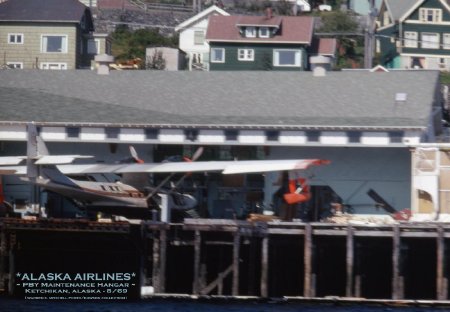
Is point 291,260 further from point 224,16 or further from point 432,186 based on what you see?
point 224,16

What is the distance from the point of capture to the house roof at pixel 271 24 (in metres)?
70.5

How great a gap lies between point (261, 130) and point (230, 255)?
6124 millimetres

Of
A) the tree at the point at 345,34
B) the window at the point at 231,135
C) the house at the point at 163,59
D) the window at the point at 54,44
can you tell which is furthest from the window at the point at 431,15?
the window at the point at 231,135

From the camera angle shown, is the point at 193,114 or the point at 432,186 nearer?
the point at 432,186

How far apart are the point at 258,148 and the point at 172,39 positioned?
4275 cm

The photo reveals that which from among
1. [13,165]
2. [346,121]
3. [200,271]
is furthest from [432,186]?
[13,165]

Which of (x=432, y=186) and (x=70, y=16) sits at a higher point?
(x=70, y=16)

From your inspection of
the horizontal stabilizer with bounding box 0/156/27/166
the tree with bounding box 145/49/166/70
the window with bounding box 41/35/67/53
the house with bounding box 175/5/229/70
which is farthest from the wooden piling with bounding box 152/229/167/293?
the house with bounding box 175/5/229/70

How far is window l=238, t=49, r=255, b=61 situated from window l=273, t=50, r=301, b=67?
1.33m

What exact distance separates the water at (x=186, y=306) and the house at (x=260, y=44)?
123ft

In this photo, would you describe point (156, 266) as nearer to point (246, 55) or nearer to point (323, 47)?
point (246, 55)

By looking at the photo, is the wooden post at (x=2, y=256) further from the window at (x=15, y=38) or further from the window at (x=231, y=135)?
the window at (x=15, y=38)

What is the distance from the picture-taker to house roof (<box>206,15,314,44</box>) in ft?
231

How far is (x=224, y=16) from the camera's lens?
2921 inches
